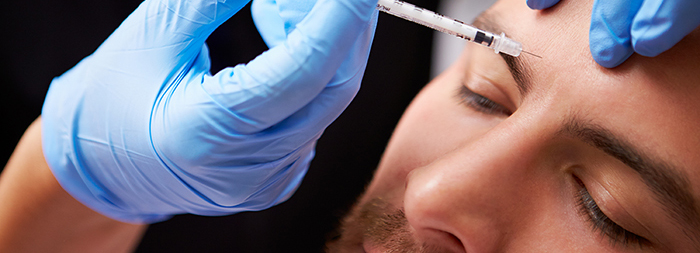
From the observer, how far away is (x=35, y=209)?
2.66 ft

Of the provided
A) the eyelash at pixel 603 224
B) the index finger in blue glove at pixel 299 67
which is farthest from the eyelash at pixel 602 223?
the index finger in blue glove at pixel 299 67

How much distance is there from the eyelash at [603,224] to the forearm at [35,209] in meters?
0.96

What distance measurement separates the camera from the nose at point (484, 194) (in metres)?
0.72

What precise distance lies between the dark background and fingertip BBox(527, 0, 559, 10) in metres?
0.76

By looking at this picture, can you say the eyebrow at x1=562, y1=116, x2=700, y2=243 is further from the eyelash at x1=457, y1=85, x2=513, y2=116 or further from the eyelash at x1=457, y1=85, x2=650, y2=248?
the eyelash at x1=457, y1=85, x2=513, y2=116

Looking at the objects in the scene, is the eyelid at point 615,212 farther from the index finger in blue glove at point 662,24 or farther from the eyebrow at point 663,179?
the index finger in blue glove at point 662,24

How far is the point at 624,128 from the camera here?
62cm

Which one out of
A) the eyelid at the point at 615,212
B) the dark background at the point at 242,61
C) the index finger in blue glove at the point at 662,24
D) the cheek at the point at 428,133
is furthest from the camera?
the dark background at the point at 242,61

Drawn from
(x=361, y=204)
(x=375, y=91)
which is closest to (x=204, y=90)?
(x=361, y=204)

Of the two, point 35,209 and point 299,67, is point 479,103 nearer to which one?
point 299,67

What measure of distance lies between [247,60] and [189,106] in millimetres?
540

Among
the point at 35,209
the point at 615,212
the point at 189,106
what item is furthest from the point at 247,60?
the point at 615,212

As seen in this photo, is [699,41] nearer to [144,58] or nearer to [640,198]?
[640,198]

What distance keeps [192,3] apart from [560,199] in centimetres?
77
